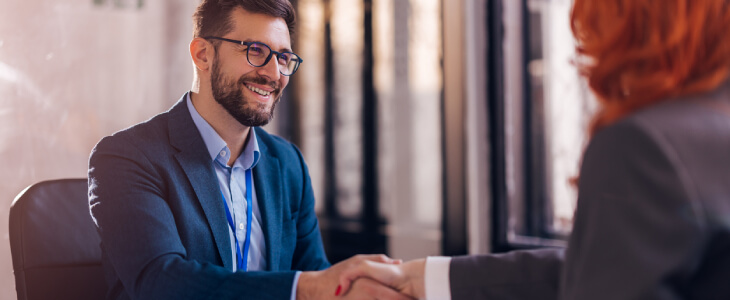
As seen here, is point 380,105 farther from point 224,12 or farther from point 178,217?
point 178,217

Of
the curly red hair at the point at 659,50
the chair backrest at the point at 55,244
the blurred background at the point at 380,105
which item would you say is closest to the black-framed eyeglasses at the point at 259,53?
the chair backrest at the point at 55,244

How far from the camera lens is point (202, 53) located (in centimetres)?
162

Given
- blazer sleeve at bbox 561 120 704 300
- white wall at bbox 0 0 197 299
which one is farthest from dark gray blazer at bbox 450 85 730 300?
white wall at bbox 0 0 197 299

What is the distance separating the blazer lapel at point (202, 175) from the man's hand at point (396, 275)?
0.30m

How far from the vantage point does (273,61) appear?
1579 millimetres

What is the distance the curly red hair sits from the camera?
0.79 m

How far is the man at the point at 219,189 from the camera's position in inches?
48.6

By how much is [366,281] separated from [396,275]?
0.08 metres

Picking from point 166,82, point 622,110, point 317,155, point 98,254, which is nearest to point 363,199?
point 317,155

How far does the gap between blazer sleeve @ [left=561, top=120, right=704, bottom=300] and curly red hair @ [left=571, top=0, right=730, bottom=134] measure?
0.11 metres

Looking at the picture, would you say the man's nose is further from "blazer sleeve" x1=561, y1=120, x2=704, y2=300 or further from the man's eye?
"blazer sleeve" x1=561, y1=120, x2=704, y2=300

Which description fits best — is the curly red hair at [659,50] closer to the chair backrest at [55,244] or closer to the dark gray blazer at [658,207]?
the dark gray blazer at [658,207]

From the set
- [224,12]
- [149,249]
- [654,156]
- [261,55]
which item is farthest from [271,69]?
[654,156]

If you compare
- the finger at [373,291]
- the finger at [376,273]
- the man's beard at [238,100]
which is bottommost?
the finger at [373,291]
